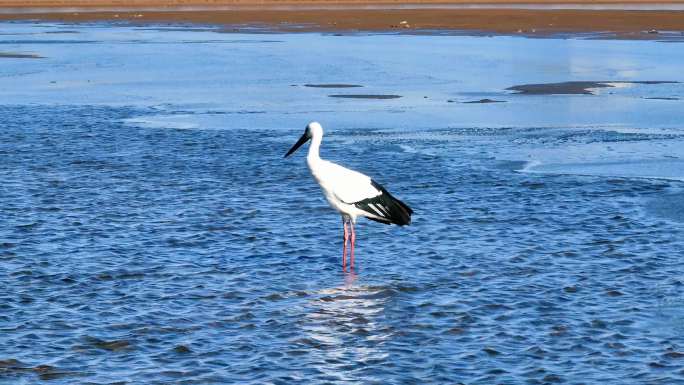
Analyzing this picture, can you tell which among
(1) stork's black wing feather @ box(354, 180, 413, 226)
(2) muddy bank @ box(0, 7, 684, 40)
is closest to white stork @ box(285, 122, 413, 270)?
(1) stork's black wing feather @ box(354, 180, 413, 226)

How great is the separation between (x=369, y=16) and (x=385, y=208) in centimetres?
5133

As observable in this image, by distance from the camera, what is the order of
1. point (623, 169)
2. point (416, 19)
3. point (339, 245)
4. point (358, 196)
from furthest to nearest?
1. point (416, 19)
2. point (623, 169)
3. point (339, 245)
4. point (358, 196)

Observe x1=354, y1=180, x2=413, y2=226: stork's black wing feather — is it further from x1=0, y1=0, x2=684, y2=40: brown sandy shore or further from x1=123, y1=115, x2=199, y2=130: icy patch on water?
x1=0, y1=0, x2=684, y2=40: brown sandy shore

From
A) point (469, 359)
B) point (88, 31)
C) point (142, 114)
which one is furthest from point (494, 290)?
point (88, 31)

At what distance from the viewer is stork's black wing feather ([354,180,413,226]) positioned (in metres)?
11.1

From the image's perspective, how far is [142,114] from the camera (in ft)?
71.7

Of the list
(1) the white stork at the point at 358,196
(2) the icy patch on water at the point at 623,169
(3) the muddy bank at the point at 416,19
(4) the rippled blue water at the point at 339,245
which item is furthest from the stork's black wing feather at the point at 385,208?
(3) the muddy bank at the point at 416,19

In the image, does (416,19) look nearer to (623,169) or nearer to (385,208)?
(623,169)

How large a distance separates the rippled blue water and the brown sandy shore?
2446 cm

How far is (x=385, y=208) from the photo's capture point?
36.6ft

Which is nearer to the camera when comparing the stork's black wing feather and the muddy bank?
the stork's black wing feather

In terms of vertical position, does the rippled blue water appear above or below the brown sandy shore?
below

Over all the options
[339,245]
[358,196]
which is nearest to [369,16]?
[339,245]

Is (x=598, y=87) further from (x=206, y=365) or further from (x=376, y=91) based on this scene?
(x=206, y=365)
